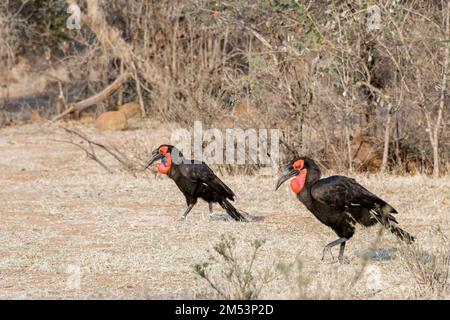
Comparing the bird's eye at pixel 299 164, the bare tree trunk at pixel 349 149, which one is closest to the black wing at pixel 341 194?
the bird's eye at pixel 299 164

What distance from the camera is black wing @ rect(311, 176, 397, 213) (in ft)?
28.4

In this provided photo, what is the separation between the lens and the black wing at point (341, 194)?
8.66 meters

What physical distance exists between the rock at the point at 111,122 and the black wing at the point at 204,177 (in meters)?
10.6

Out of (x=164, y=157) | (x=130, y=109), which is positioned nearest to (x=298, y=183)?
(x=164, y=157)

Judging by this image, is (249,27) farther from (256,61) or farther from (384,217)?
(384,217)

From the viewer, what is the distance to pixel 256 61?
13828 millimetres

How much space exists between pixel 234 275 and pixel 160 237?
2.44m

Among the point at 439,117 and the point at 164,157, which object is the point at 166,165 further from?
the point at 439,117

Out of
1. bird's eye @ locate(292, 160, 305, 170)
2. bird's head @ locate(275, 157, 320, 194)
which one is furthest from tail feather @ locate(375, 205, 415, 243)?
bird's eye @ locate(292, 160, 305, 170)

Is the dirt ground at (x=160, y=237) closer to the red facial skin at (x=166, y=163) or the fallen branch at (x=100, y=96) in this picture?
the red facial skin at (x=166, y=163)

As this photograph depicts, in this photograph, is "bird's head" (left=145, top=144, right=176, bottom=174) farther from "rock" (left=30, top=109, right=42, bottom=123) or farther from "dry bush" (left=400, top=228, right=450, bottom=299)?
"rock" (left=30, top=109, right=42, bottom=123)

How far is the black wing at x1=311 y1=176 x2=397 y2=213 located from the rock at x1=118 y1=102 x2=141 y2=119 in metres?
14.3

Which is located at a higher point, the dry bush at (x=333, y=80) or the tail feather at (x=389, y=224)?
the dry bush at (x=333, y=80)
